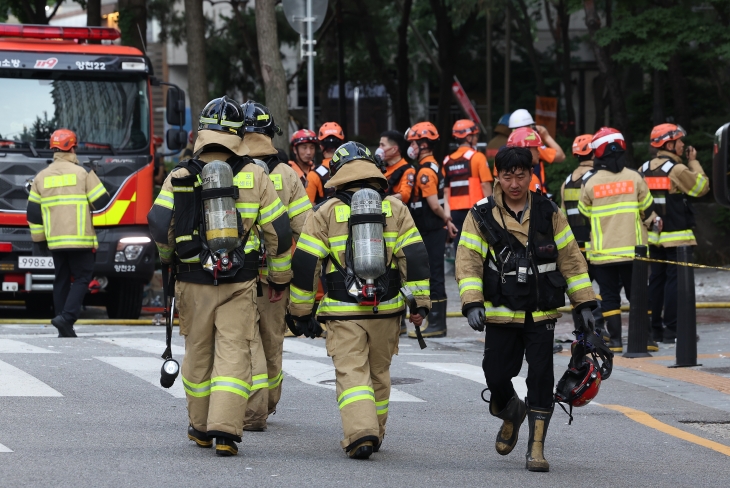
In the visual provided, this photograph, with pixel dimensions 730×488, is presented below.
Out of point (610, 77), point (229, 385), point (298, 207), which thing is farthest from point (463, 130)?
point (610, 77)

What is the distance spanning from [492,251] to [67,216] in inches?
269

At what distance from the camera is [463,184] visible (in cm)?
1298

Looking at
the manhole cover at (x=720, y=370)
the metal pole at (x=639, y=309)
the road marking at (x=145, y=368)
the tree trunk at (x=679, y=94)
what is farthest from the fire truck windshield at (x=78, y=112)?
the tree trunk at (x=679, y=94)

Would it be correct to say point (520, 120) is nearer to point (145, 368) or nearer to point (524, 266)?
point (145, 368)

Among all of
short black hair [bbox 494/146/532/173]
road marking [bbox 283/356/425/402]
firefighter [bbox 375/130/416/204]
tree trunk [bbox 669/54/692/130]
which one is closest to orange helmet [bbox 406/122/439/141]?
firefighter [bbox 375/130/416/204]

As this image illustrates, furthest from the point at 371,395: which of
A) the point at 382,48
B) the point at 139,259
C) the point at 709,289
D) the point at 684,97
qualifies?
the point at 382,48

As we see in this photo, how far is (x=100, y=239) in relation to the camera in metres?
14.9

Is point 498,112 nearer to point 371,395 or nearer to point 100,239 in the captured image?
point 100,239

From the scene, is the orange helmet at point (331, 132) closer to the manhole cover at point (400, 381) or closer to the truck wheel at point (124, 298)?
the manhole cover at point (400, 381)

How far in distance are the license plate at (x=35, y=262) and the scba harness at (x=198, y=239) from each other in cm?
816

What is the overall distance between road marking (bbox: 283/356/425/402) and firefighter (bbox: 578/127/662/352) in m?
2.89

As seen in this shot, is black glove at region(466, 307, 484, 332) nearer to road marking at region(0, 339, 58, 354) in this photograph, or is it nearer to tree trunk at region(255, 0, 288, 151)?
road marking at region(0, 339, 58, 354)

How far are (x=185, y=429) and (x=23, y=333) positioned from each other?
611 cm

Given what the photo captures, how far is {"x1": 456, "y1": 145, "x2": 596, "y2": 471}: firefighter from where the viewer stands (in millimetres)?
6965
